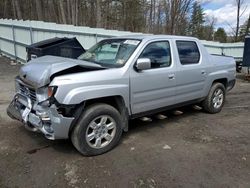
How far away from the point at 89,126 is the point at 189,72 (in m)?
2.52

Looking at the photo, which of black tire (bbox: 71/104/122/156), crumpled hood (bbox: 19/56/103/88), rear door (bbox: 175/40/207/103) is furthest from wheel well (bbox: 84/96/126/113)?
rear door (bbox: 175/40/207/103)

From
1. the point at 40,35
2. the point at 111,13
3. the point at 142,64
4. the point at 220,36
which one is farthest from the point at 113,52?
the point at 220,36

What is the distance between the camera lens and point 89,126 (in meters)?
4.16

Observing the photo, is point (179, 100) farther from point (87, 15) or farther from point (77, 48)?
point (87, 15)

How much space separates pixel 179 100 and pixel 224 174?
2.07 metres

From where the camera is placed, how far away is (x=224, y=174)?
3799mm

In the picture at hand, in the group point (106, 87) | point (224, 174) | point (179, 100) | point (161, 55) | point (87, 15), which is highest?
point (87, 15)

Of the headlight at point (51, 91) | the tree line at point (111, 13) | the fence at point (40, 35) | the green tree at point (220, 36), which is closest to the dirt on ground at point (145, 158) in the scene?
the headlight at point (51, 91)

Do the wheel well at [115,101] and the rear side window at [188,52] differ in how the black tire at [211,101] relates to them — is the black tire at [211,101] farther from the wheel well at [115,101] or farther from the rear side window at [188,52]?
the wheel well at [115,101]

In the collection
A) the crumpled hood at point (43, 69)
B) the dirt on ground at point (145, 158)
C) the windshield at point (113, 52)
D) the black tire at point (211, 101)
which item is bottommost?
the dirt on ground at point (145, 158)

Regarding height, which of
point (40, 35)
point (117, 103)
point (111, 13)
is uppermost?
point (111, 13)

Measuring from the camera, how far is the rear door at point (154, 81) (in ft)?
15.5

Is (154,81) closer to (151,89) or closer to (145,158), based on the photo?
(151,89)

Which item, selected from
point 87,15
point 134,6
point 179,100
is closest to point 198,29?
point 134,6
